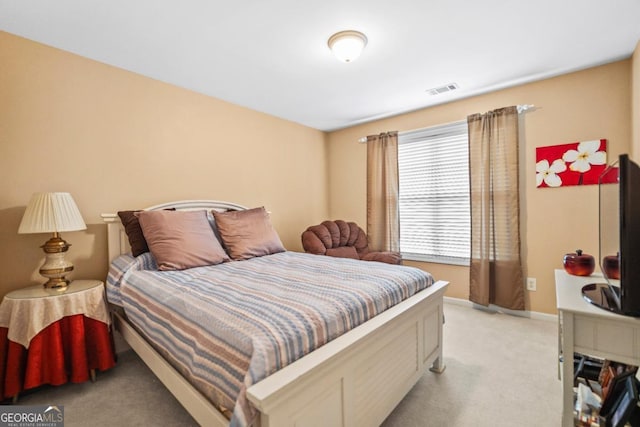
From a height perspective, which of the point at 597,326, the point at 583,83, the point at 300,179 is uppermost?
the point at 583,83

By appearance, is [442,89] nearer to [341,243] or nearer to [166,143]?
[341,243]

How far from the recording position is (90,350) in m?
2.02

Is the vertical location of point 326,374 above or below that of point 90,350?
above

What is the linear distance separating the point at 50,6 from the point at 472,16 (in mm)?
2671

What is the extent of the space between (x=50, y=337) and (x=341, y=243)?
2.80 m

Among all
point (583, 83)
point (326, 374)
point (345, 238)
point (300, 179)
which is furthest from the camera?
point (300, 179)

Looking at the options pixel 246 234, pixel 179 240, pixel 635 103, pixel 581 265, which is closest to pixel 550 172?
pixel 635 103

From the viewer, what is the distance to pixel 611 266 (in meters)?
1.60

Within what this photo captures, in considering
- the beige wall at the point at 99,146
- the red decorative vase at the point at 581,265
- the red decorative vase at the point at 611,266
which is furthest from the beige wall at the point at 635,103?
the beige wall at the point at 99,146

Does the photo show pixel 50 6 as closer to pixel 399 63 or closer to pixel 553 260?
pixel 399 63

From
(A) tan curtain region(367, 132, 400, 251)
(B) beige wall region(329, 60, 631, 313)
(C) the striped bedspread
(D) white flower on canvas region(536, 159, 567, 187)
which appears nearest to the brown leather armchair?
(A) tan curtain region(367, 132, 400, 251)

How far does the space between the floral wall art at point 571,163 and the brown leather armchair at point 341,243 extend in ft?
5.61

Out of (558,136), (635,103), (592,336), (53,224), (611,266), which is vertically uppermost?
(635,103)

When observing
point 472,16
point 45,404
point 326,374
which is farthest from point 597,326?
point 45,404
